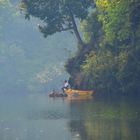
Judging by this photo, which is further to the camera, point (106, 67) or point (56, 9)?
point (56, 9)

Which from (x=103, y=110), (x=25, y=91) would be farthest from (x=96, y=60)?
(x=25, y=91)

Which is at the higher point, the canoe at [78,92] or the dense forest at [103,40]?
the dense forest at [103,40]

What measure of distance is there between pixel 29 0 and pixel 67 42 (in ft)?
207

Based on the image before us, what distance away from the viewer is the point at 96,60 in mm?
73250

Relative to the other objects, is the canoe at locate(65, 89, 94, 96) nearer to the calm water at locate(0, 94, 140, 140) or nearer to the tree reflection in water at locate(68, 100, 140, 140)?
the calm water at locate(0, 94, 140, 140)

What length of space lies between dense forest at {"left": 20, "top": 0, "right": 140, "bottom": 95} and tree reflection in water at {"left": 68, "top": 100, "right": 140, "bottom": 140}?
10.8 m

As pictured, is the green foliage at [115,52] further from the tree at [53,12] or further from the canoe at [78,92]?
the tree at [53,12]

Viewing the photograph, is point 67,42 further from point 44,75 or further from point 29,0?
point 29,0

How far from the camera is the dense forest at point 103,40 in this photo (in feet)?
214

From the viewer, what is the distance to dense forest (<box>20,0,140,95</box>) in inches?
2570

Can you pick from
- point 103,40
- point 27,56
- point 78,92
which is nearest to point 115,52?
point 103,40

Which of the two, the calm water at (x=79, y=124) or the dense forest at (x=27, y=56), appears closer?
the calm water at (x=79, y=124)

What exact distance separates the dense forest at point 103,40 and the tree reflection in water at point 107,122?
10.8 meters

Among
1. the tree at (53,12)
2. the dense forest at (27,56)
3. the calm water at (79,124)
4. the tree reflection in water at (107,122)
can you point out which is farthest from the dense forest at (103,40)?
the dense forest at (27,56)
